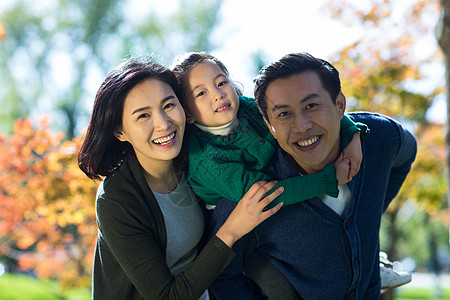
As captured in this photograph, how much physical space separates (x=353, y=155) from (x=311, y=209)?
1.07ft

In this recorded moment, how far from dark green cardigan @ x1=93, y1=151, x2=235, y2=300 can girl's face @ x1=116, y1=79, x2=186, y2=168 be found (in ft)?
0.55

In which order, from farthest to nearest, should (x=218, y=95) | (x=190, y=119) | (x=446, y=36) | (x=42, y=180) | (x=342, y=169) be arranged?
1. (x=42, y=180)
2. (x=446, y=36)
3. (x=190, y=119)
4. (x=218, y=95)
5. (x=342, y=169)

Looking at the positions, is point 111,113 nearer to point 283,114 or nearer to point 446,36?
point 283,114

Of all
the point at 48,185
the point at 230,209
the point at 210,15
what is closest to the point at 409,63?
the point at 48,185

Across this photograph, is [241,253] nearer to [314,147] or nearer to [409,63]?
[314,147]

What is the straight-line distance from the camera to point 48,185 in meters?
5.42

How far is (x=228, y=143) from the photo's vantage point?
8.09 ft

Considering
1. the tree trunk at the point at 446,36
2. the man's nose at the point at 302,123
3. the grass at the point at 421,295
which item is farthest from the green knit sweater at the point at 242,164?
the grass at the point at 421,295

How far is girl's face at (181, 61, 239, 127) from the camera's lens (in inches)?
97.0

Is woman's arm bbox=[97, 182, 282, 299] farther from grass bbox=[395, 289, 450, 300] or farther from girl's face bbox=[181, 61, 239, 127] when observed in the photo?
grass bbox=[395, 289, 450, 300]

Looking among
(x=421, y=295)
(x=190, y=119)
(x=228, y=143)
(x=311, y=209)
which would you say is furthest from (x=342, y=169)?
(x=421, y=295)

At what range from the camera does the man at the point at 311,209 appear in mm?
2199

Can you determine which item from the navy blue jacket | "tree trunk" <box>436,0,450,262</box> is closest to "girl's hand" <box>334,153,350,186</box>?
the navy blue jacket

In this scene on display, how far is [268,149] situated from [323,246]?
1.75 feet
